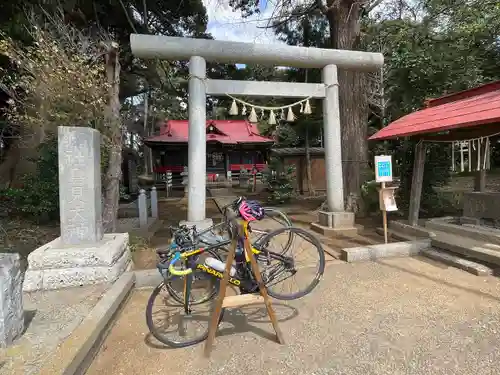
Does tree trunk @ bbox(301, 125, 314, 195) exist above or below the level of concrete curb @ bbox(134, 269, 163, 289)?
above

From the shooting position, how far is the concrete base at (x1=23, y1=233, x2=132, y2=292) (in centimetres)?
379

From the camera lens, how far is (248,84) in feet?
20.8

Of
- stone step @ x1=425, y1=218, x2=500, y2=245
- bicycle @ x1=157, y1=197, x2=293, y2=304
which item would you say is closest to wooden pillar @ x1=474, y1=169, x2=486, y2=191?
stone step @ x1=425, y1=218, x2=500, y2=245

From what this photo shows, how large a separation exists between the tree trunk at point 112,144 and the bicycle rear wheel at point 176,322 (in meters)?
3.65

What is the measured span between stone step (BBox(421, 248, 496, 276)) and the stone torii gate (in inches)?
76.2

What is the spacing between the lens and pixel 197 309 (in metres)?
3.51

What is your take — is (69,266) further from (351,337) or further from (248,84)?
(248,84)

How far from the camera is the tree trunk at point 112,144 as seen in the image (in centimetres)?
651

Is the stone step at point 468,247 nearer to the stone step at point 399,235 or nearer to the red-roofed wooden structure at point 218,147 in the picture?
the stone step at point 399,235

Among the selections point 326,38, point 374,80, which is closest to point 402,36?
point 374,80

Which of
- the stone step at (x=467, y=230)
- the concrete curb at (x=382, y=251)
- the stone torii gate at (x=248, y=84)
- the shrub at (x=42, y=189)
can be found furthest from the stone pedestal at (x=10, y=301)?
the shrub at (x=42, y=189)

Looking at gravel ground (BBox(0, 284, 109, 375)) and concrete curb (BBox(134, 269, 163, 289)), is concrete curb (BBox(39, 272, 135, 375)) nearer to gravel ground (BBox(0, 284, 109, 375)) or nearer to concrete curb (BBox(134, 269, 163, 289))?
gravel ground (BBox(0, 284, 109, 375))

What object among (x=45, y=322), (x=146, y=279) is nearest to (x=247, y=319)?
(x=146, y=279)

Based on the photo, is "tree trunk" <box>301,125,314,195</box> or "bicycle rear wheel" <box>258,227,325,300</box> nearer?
"bicycle rear wheel" <box>258,227,325,300</box>
